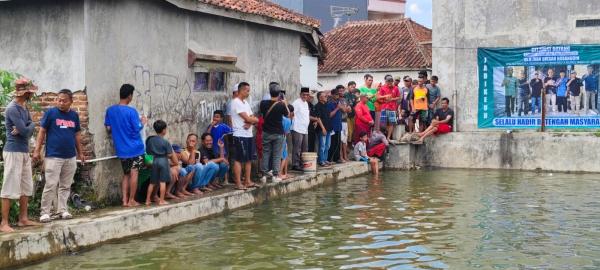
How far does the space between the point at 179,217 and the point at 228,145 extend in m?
2.88

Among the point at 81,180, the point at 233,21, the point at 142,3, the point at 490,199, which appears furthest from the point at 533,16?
the point at 81,180

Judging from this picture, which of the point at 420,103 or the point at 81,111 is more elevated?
the point at 420,103

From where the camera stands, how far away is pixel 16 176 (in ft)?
29.0

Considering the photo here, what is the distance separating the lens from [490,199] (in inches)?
530

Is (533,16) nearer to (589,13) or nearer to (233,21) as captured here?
(589,13)

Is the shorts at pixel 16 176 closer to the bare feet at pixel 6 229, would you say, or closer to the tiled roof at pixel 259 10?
the bare feet at pixel 6 229

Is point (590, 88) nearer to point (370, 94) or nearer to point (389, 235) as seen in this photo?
point (370, 94)

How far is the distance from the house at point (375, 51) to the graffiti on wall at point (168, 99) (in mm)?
21809

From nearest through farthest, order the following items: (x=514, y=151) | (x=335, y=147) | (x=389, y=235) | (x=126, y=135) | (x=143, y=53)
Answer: (x=389, y=235) < (x=126, y=135) < (x=143, y=53) < (x=335, y=147) < (x=514, y=151)

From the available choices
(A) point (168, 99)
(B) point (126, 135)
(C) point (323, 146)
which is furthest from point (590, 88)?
(B) point (126, 135)

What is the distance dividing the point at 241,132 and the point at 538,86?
9.41 m

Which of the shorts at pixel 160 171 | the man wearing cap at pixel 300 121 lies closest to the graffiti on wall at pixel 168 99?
the shorts at pixel 160 171

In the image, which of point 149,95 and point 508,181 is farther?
point 508,181

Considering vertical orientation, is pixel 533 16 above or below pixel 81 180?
above
